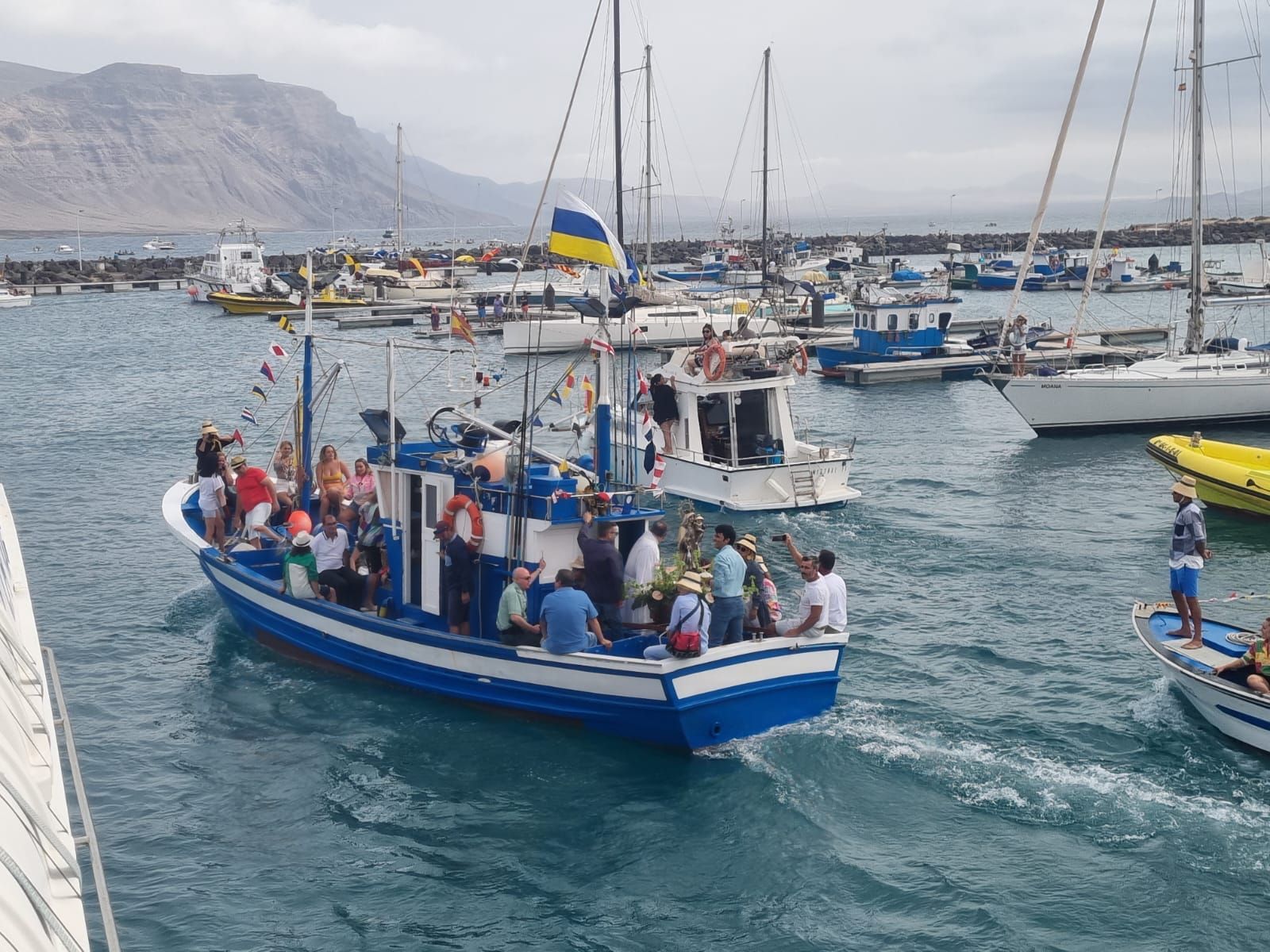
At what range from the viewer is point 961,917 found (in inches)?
413

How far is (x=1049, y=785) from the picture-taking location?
12641mm

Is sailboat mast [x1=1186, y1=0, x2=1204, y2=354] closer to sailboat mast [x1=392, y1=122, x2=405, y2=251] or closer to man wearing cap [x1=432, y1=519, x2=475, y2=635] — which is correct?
man wearing cap [x1=432, y1=519, x2=475, y2=635]

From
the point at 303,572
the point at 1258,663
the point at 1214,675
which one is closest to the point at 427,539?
the point at 303,572

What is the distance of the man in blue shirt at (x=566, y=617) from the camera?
13.0m

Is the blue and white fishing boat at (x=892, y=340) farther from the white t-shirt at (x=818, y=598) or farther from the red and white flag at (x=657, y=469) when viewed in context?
the white t-shirt at (x=818, y=598)

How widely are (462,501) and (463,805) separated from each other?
3380 millimetres

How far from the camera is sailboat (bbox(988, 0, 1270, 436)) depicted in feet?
105

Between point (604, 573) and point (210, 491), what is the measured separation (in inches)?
296

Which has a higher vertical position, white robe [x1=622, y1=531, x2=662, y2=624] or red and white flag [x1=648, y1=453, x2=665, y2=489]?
red and white flag [x1=648, y1=453, x2=665, y2=489]

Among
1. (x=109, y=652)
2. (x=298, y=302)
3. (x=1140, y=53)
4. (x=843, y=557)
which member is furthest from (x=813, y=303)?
(x=109, y=652)

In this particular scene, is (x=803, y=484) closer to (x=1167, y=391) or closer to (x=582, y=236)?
(x=582, y=236)

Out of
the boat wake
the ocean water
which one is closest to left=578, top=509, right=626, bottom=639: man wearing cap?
the ocean water

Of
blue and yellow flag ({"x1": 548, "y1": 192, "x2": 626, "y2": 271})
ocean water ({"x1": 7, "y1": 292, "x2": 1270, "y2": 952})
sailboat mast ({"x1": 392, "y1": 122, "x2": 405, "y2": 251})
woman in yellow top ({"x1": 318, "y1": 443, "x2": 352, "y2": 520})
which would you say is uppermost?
sailboat mast ({"x1": 392, "y1": 122, "x2": 405, "y2": 251})

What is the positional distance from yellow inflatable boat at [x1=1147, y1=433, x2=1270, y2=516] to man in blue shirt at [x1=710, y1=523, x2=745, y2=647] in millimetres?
13724
